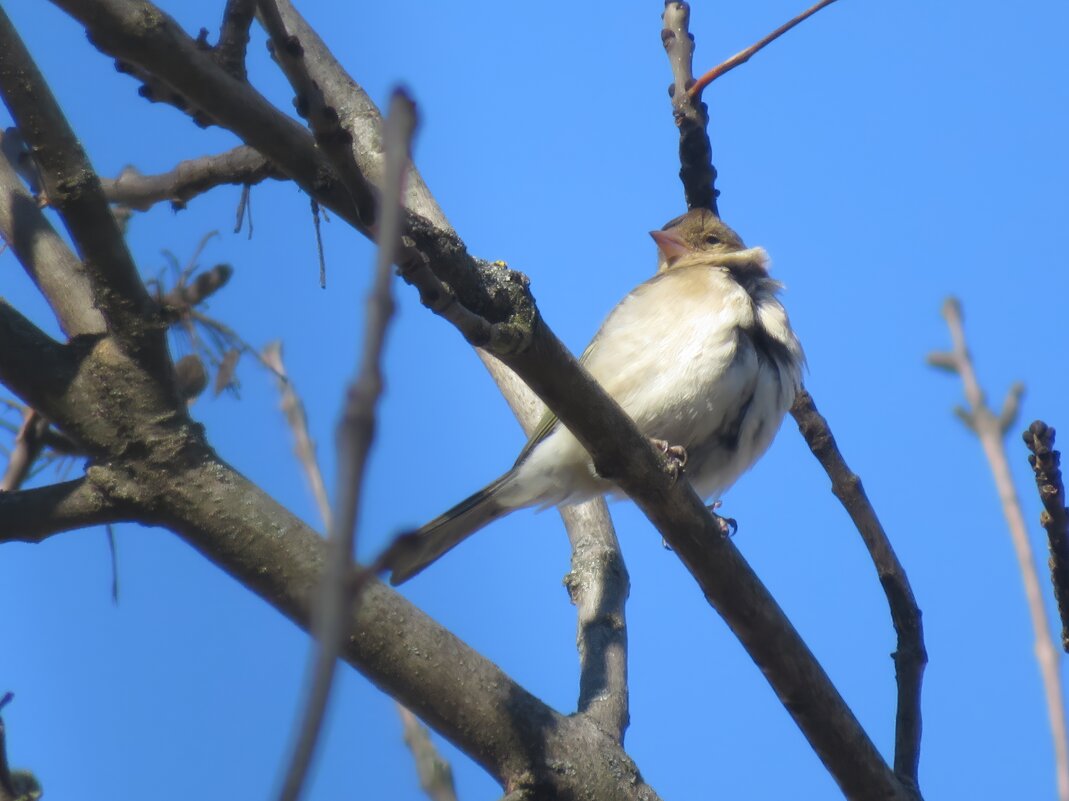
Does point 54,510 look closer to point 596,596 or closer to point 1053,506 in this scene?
point 596,596

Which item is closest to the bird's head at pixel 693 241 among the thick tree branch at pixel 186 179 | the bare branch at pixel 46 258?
the thick tree branch at pixel 186 179

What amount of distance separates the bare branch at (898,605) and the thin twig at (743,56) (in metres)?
1.30

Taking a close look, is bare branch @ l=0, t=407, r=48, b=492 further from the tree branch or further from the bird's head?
the bird's head

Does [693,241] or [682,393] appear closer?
[682,393]

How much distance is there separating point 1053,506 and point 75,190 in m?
2.30

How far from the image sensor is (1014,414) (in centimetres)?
275

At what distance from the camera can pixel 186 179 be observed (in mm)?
4395

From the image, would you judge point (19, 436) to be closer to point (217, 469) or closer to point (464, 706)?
point (217, 469)

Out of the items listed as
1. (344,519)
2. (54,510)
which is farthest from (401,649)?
(344,519)

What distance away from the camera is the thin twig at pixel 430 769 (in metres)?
2.55

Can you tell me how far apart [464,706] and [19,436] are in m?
1.44

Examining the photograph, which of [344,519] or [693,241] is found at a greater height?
[693,241]

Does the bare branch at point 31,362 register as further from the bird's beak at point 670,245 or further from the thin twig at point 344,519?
the bird's beak at point 670,245

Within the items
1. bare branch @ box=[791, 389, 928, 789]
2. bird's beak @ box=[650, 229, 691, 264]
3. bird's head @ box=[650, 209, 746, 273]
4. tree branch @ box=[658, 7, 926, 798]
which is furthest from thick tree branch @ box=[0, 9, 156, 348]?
bird's beak @ box=[650, 229, 691, 264]
